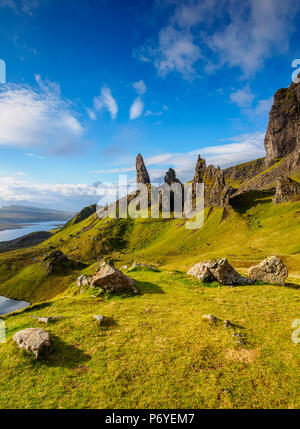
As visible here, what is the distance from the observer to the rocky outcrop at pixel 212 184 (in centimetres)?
12175

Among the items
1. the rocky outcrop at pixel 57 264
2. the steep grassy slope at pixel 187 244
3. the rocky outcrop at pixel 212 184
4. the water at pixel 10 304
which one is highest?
the rocky outcrop at pixel 212 184

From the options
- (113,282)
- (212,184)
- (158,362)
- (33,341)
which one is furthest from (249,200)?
(33,341)

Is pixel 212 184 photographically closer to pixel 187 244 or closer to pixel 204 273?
pixel 187 244

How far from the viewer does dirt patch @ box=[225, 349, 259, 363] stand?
1115cm

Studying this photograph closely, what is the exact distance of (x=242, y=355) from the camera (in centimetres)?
1155

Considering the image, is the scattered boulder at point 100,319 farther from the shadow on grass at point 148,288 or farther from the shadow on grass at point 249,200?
the shadow on grass at point 249,200

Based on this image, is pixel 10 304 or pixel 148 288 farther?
pixel 10 304

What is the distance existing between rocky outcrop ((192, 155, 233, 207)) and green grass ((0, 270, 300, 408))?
110194 millimetres

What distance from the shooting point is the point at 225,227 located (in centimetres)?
10338

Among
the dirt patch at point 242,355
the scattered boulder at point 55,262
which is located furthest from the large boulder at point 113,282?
the scattered boulder at point 55,262

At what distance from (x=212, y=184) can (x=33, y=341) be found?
14653cm

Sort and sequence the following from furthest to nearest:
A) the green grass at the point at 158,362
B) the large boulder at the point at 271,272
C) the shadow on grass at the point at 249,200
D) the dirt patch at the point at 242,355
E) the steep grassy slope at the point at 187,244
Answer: the shadow on grass at the point at 249,200
the steep grassy slope at the point at 187,244
the large boulder at the point at 271,272
the dirt patch at the point at 242,355
the green grass at the point at 158,362

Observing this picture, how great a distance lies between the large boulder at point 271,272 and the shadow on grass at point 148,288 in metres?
13.9
